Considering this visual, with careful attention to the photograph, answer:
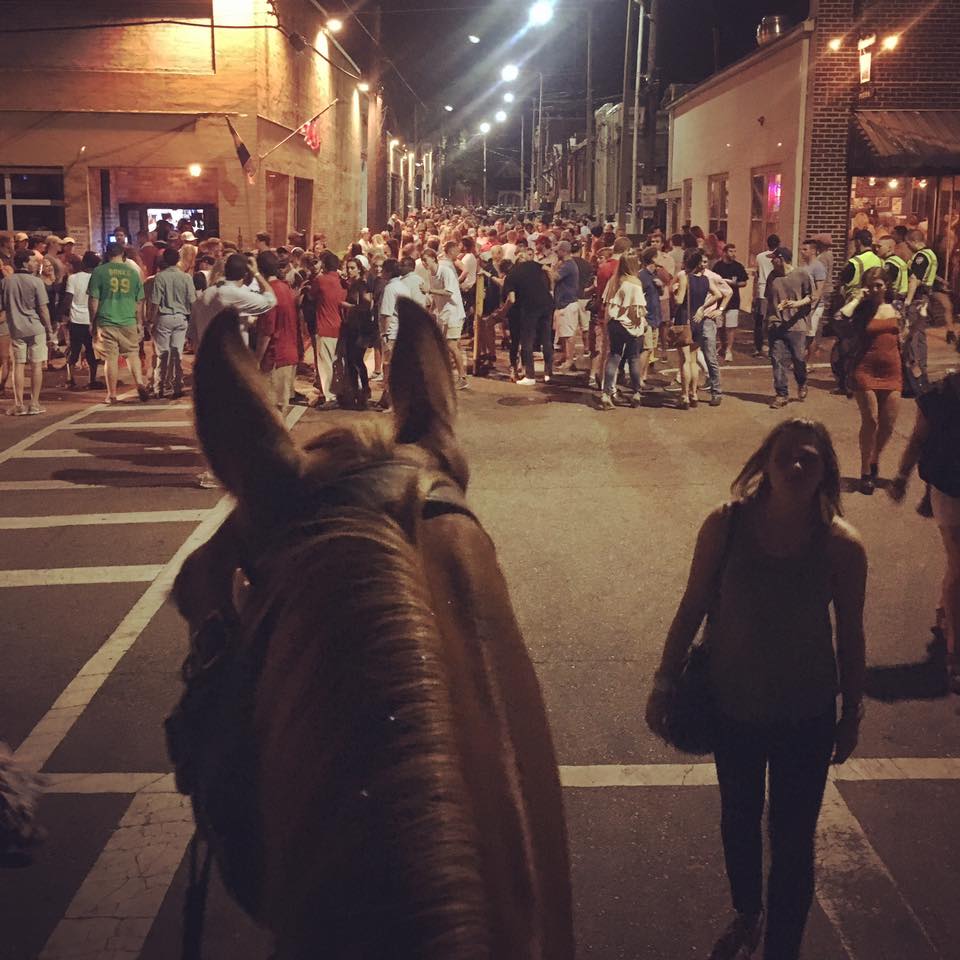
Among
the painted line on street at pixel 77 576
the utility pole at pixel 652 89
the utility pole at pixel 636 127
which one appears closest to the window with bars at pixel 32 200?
the utility pole at pixel 652 89

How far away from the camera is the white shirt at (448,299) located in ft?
52.0

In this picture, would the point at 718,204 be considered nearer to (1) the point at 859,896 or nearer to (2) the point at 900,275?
(2) the point at 900,275

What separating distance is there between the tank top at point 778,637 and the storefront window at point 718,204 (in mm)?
25598

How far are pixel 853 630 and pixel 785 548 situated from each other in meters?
0.37

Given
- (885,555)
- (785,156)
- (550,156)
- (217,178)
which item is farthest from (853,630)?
(550,156)

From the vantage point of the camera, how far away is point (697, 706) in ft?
12.0

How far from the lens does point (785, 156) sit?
2219cm

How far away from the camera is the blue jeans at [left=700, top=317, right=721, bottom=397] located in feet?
46.6

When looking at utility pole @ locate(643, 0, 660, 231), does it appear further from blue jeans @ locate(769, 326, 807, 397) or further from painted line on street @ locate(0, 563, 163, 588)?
painted line on street @ locate(0, 563, 163, 588)

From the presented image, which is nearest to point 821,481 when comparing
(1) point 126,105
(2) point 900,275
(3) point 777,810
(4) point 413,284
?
(3) point 777,810

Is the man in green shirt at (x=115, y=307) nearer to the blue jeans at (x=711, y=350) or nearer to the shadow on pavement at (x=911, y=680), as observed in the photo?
the blue jeans at (x=711, y=350)

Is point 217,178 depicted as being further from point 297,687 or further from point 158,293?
point 297,687

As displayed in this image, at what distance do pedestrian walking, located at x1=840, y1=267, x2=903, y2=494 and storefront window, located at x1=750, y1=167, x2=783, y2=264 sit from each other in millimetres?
13286

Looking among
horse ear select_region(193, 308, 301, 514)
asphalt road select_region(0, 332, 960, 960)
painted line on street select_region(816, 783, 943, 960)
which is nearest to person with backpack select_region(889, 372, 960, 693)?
asphalt road select_region(0, 332, 960, 960)
